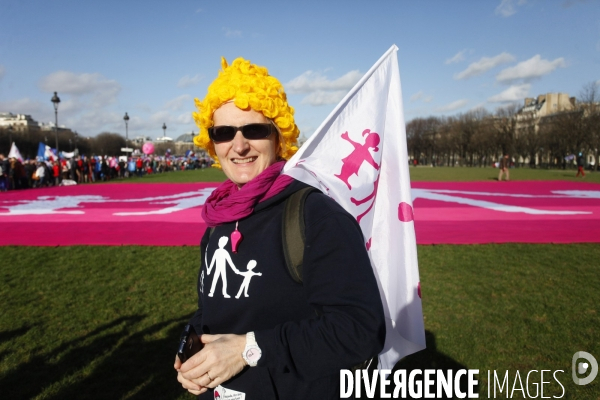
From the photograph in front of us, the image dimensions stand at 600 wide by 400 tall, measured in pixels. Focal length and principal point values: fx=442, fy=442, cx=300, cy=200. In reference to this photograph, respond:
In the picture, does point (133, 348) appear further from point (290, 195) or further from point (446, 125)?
point (446, 125)

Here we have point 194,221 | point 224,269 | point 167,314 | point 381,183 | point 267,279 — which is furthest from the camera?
point 194,221

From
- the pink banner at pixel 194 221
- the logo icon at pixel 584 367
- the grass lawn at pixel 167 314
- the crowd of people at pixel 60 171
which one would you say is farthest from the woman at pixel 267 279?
the crowd of people at pixel 60 171

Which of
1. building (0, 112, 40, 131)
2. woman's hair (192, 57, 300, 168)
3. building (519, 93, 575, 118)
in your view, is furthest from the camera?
building (0, 112, 40, 131)

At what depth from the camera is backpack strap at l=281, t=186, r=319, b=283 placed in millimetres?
1607

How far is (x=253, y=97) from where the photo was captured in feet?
6.33

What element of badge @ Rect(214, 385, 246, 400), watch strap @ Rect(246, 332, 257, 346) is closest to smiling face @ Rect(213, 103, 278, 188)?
watch strap @ Rect(246, 332, 257, 346)

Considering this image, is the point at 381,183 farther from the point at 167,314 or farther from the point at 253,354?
the point at 167,314

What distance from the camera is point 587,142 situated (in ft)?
187

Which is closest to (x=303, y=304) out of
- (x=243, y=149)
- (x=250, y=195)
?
(x=250, y=195)

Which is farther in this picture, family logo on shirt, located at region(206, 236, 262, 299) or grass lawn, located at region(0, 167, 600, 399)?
grass lawn, located at region(0, 167, 600, 399)

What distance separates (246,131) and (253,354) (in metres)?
0.95

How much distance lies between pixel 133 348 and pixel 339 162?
12.7ft

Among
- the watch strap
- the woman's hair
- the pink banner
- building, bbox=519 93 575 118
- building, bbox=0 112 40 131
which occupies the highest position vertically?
building, bbox=0 112 40 131

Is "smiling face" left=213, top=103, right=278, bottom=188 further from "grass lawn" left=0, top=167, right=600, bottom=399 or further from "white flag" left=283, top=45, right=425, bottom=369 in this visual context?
"grass lawn" left=0, top=167, right=600, bottom=399
